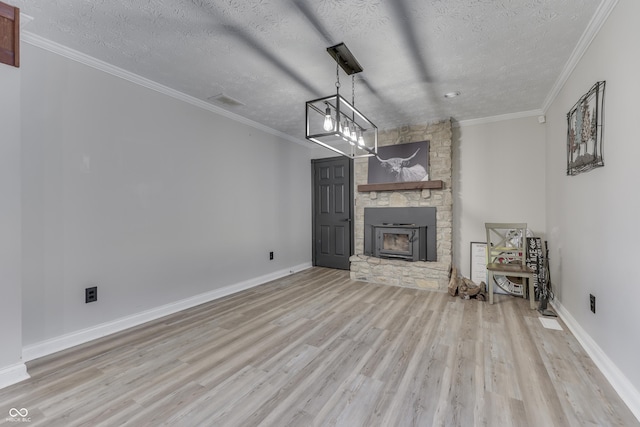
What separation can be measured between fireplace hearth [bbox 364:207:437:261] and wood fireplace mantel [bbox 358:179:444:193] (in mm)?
344

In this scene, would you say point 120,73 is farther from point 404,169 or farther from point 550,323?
point 550,323

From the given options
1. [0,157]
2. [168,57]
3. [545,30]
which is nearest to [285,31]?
[168,57]

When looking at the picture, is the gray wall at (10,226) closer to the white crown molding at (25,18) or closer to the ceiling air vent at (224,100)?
the white crown molding at (25,18)

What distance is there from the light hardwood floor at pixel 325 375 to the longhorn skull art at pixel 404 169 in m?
2.17

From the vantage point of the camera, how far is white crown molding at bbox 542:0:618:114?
1.87 meters

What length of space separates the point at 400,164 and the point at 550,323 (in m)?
2.82

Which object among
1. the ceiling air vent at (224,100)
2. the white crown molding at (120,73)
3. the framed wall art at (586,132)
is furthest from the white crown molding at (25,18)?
the framed wall art at (586,132)

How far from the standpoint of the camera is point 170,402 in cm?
170

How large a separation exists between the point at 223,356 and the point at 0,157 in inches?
81.0

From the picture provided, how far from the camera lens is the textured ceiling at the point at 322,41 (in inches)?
76.2

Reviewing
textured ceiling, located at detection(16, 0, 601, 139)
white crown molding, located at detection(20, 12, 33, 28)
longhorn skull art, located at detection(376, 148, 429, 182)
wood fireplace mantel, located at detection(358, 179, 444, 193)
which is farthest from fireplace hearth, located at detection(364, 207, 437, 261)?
white crown molding, located at detection(20, 12, 33, 28)

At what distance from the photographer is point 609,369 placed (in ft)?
6.21

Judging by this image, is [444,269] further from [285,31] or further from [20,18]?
[20,18]

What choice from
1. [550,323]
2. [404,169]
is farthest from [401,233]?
[550,323]
